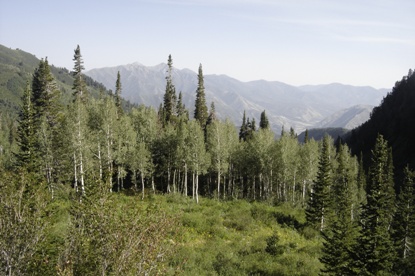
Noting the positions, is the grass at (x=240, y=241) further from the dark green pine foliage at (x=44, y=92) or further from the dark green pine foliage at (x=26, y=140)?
the dark green pine foliage at (x=44, y=92)

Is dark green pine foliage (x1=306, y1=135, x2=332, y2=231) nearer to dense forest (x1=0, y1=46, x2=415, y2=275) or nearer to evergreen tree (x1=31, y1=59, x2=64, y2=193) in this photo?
dense forest (x1=0, y1=46, x2=415, y2=275)

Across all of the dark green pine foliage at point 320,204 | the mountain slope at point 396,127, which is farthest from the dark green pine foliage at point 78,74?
the mountain slope at point 396,127

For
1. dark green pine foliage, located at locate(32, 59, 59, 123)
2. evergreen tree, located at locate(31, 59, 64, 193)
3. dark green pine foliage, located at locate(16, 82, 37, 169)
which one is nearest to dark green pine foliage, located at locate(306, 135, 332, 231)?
dark green pine foliage, located at locate(16, 82, 37, 169)

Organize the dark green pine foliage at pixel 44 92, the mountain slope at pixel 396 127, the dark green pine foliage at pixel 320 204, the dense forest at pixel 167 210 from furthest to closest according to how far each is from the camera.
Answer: the mountain slope at pixel 396 127
the dark green pine foliage at pixel 44 92
the dark green pine foliage at pixel 320 204
the dense forest at pixel 167 210

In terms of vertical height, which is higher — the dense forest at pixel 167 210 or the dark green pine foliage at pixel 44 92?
the dark green pine foliage at pixel 44 92

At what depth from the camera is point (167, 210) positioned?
1496 inches

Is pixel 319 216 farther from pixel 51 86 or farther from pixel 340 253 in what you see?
pixel 51 86

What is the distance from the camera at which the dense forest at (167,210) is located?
41.8ft

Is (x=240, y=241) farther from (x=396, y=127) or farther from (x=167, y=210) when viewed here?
(x=396, y=127)

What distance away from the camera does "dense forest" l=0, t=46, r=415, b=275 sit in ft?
41.8

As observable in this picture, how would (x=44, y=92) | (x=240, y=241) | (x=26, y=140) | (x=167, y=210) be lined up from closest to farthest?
1. (x=26, y=140)
2. (x=240, y=241)
3. (x=167, y=210)
4. (x=44, y=92)

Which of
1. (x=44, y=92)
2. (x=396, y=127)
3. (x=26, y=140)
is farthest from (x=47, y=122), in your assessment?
(x=396, y=127)

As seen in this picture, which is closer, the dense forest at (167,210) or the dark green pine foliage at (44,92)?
the dense forest at (167,210)

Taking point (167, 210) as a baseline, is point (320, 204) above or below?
below
